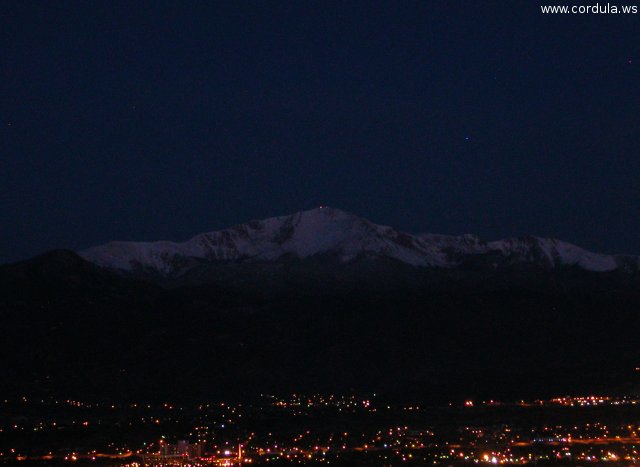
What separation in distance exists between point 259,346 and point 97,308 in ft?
97.2

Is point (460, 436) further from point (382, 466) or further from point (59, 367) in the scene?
point (59, 367)

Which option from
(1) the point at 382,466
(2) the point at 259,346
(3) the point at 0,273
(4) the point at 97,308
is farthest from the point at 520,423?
(3) the point at 0,273

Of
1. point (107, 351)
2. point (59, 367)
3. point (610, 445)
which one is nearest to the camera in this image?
point (610, 445)

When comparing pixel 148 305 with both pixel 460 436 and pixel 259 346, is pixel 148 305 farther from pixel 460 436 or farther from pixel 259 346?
pixel 460 436

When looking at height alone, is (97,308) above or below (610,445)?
above

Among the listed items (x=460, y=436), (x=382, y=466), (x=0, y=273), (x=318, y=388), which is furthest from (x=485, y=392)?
(x=0, y=273)

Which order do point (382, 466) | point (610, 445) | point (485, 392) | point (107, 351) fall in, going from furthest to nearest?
point (107, 351), point (485, 392), point (610, 445), point (382, 466)

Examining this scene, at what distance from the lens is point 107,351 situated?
156250 millimetres

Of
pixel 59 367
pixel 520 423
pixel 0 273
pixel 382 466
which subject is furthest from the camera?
pixel 0 273

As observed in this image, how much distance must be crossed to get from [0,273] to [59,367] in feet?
186

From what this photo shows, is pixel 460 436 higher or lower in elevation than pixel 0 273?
lower

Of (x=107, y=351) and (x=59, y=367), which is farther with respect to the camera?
(x=107, y=351)

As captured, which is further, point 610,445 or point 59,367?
point 59,367

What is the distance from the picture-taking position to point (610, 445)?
316ft
